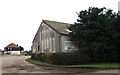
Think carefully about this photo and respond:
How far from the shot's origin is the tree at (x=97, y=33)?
31875mm

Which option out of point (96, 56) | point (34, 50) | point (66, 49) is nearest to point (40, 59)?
point (66, 49)

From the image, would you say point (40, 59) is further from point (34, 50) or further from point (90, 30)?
point (90, 30)

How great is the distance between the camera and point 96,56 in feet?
108

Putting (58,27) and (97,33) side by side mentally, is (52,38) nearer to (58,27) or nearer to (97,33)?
(58,27)

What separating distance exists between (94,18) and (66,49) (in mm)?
8891

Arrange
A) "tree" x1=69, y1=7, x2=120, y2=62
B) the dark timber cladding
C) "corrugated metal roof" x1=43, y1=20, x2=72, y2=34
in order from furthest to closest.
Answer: "corrugated metal roof" x1=43, y1=20, x2=72, y2=34 < the dark timber cladding < "tree" x1=69, y1=7, x2=120, y2=62

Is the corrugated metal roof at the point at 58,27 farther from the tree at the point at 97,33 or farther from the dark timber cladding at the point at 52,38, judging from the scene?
the tree at the point at 97,33

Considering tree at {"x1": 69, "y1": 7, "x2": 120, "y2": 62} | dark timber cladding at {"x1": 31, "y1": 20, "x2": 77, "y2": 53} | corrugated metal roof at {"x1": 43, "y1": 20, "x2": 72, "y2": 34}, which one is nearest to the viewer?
tree at {"x1": 69, "y1": 7, "x2": 120, "y2": 62}

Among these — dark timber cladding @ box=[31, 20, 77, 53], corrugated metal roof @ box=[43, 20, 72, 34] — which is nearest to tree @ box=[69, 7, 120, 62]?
dark timber cladding @ box=[31, 20, 77, 53]

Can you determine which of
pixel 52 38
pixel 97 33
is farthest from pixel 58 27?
pixel 97 33

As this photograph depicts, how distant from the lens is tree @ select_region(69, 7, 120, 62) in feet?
105

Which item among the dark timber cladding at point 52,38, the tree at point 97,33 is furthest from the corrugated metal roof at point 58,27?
the tree at point 97,33

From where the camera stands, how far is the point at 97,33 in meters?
32.6

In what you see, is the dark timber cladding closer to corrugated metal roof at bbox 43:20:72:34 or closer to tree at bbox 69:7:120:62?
corrugated metal roof at bbox 43:20:72:34
